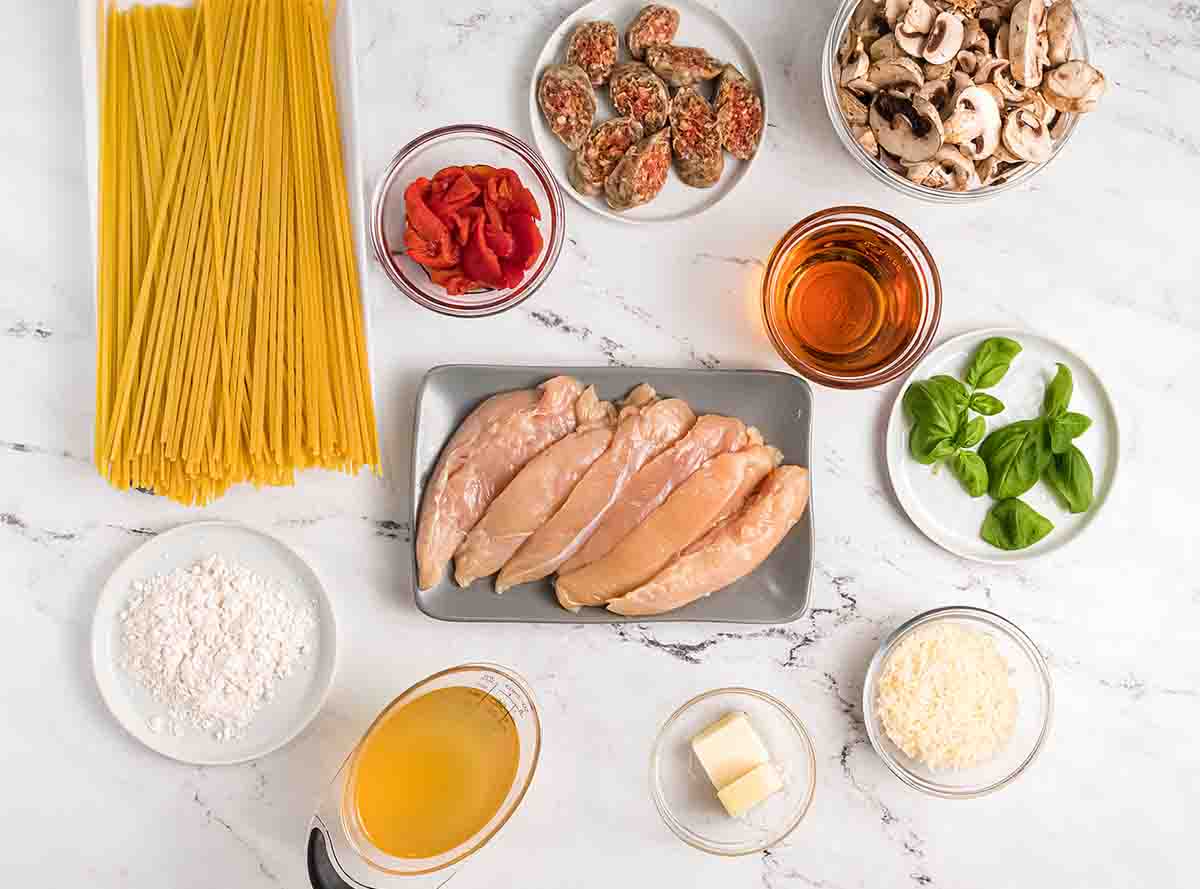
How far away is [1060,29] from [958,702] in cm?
124

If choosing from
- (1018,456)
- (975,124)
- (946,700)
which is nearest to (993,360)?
(1018,456)

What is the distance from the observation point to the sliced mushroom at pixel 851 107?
1.68 m

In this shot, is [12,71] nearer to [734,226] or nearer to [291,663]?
[291,663]

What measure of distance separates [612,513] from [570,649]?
0.31 meters

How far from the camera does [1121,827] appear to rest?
1866 millimetres

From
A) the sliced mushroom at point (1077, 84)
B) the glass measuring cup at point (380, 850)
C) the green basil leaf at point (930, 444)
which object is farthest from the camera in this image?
the green basil leaf at point (930, 444)

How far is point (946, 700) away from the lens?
171cm

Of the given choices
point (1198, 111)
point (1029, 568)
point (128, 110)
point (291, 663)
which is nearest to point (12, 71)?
point (128, 110)

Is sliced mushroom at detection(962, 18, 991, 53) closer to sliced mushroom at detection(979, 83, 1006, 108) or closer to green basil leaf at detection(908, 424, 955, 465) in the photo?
sliced mushroom at detection(979, 83, 1006, 108)

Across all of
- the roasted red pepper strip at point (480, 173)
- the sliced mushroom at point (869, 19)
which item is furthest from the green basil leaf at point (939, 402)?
the roasted red pepper strip at point (480, 173)

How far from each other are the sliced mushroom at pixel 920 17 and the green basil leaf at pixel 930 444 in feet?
2.36

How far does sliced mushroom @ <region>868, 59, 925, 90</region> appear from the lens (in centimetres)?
163

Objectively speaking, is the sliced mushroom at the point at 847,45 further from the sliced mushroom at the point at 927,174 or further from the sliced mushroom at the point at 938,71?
the sliced mushroom at the point at 927,174

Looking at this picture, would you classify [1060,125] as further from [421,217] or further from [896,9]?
[421,217]
